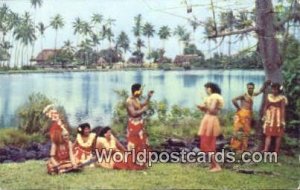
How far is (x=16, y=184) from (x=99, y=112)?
1278 mm

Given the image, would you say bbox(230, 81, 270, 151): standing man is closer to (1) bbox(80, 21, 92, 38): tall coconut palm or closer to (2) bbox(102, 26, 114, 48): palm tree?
(2) bbox(102, 26, 114, 48): palm tree

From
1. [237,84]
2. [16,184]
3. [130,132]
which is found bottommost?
[16,184]

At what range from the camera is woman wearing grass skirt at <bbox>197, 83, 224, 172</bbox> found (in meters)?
6.89

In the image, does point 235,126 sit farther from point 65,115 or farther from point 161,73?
point 65,115

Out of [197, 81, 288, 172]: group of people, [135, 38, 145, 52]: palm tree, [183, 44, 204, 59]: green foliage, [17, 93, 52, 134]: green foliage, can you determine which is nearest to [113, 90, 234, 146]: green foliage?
[197, 81, 288, 172]: group of people

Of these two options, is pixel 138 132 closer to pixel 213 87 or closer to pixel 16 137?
pixel 213 87

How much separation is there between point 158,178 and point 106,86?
132 centimetres

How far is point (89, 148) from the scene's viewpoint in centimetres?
715

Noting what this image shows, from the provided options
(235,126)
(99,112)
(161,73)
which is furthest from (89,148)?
(235,126)

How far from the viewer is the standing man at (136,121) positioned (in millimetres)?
7137

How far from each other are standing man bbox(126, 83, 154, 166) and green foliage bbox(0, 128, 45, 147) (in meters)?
1.21

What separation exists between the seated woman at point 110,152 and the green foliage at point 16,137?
98cm

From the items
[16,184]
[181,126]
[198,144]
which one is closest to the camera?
[16,184]

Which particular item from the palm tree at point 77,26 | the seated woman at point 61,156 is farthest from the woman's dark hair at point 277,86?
the seated woman at point 61,156
